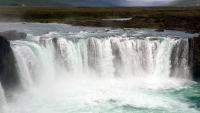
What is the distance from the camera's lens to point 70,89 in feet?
79.3

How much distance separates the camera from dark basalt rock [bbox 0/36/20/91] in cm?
2133

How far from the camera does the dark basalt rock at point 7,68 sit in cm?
2133

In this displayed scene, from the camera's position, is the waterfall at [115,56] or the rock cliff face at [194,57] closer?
the waterfall at [115,56]

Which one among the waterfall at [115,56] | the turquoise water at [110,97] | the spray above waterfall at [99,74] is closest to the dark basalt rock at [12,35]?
→ the spray above waterfall at [99,74]

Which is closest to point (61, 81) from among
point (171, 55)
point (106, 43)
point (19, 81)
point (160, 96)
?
point (19, 81)

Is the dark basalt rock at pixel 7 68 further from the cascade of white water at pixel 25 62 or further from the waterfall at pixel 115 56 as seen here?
the waterfall at pixel 115 56

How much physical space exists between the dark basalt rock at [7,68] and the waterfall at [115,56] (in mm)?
3608

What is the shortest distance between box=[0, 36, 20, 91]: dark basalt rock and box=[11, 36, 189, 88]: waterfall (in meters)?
3.61

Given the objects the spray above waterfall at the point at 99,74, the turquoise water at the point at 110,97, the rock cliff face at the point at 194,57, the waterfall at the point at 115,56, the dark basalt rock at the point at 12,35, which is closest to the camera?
the turquoise water at the point at 110,97

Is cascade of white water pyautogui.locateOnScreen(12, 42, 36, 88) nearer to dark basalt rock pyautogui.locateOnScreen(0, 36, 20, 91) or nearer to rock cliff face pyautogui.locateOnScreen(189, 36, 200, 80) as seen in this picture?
dark basalt rock pyautogui.locateOnScreen(0, 36, 20, 91)

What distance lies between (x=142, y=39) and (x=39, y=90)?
12736 millimetres

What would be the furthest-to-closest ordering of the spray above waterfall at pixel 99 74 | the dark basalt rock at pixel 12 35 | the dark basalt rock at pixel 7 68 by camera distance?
the dark basalt rock at pixel 12 35
the dark basalt rock at pixel 7 68
the spray above waterfall at pixel 99 74

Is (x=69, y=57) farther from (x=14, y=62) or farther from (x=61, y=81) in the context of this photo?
(x=14, y=62)

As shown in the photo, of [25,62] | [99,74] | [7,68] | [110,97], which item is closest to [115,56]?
[99,74]
